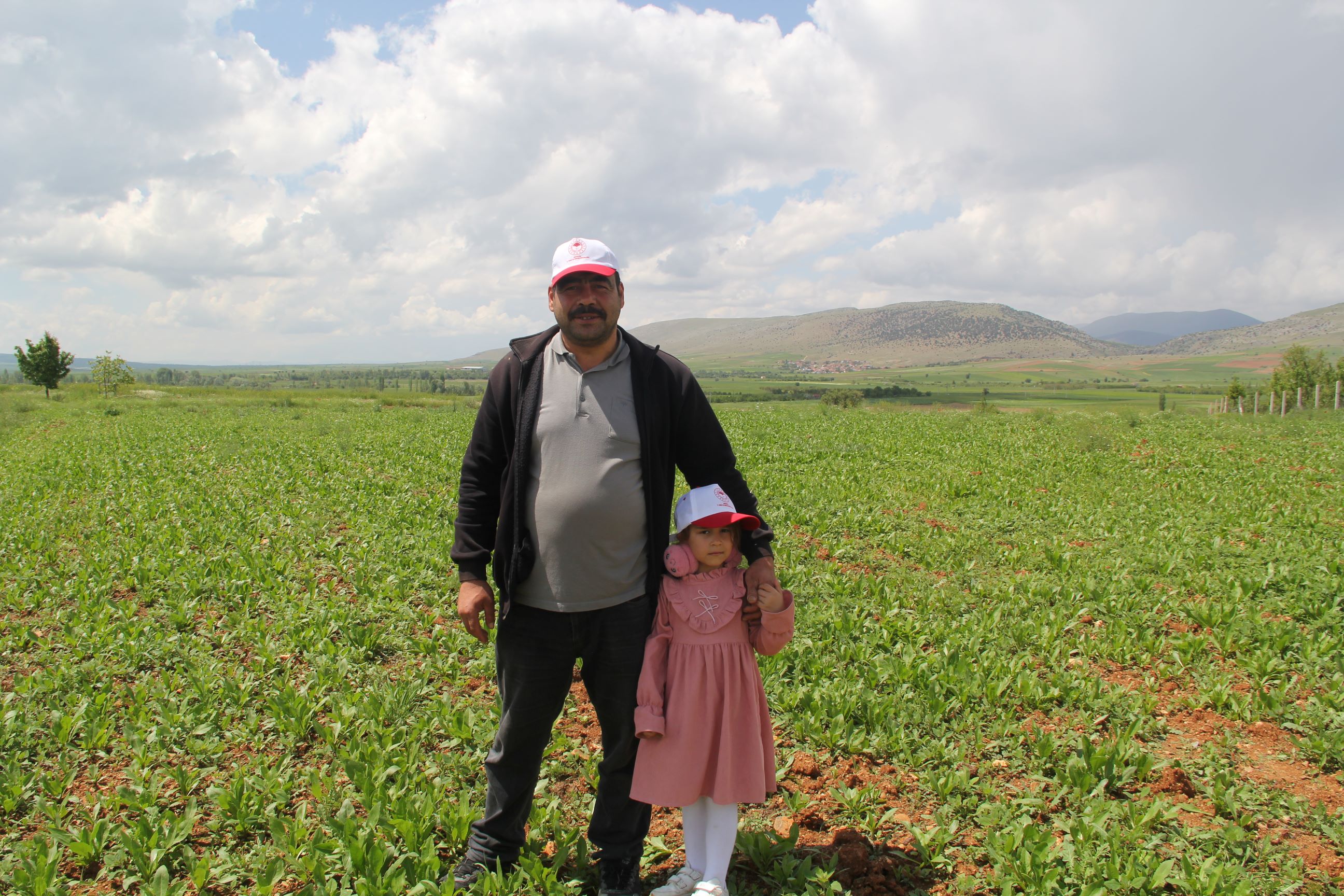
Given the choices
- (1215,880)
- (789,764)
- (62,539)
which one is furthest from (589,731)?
(62,539)

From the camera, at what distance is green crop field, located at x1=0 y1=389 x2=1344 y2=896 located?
3229 millimetres

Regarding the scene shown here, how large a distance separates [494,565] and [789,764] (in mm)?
2248

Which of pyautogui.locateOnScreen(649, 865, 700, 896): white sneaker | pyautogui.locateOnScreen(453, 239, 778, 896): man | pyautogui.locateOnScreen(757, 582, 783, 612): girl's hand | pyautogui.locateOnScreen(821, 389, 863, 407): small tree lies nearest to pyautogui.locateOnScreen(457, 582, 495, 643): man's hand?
pyautogui.locateOnScreen(453, 239, 778, 896): man

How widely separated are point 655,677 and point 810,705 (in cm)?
206

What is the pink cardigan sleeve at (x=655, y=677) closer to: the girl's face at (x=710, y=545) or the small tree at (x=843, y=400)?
the girl's face at (x=710, y=545)

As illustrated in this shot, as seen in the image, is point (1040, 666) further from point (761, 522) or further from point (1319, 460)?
point (1319, 460)

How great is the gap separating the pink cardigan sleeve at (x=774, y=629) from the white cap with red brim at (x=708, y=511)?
35 centimetres

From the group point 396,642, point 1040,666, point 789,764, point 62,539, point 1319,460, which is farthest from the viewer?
point 1319,460

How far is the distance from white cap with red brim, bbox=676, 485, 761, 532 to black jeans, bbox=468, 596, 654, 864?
38cm

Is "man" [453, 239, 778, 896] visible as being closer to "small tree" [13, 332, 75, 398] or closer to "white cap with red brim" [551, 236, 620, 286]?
"white cap with red brim" [551, 236, 620, 286]

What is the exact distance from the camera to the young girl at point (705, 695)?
281 centimetres

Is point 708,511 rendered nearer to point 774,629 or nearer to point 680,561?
point 680,561

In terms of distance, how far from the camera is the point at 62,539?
8906 mm

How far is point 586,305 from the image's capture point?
2.76 m
